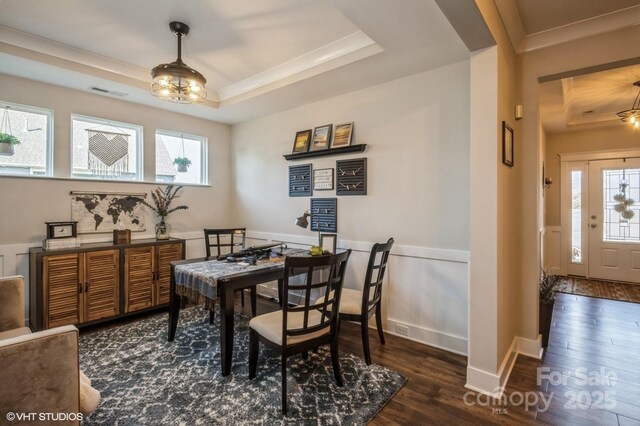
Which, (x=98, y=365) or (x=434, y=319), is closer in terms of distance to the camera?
(x=98, y=365)

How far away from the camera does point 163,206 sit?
407 cm

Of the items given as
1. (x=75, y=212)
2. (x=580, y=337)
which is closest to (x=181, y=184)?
(x=75, y=212)

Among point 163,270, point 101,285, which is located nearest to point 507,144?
point 163,270

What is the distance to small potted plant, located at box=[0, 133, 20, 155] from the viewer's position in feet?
9.69

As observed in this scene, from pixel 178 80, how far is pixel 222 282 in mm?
1698

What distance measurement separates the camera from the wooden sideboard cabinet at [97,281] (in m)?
2.94

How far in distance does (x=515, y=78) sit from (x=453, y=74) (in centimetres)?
51

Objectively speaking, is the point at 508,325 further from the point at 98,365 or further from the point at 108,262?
the point at 108,262

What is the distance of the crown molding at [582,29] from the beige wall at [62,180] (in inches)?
165

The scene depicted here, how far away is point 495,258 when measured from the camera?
2078mm

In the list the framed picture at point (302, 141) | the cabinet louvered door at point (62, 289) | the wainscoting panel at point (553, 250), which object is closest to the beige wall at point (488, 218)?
the framed picture at point (302, 141)

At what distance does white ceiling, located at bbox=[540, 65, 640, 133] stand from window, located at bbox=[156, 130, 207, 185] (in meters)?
4.54

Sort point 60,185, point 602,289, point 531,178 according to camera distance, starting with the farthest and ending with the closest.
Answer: point 602,289 → point 60,185 → point 531,178

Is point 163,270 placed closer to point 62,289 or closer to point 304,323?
point 62,289
